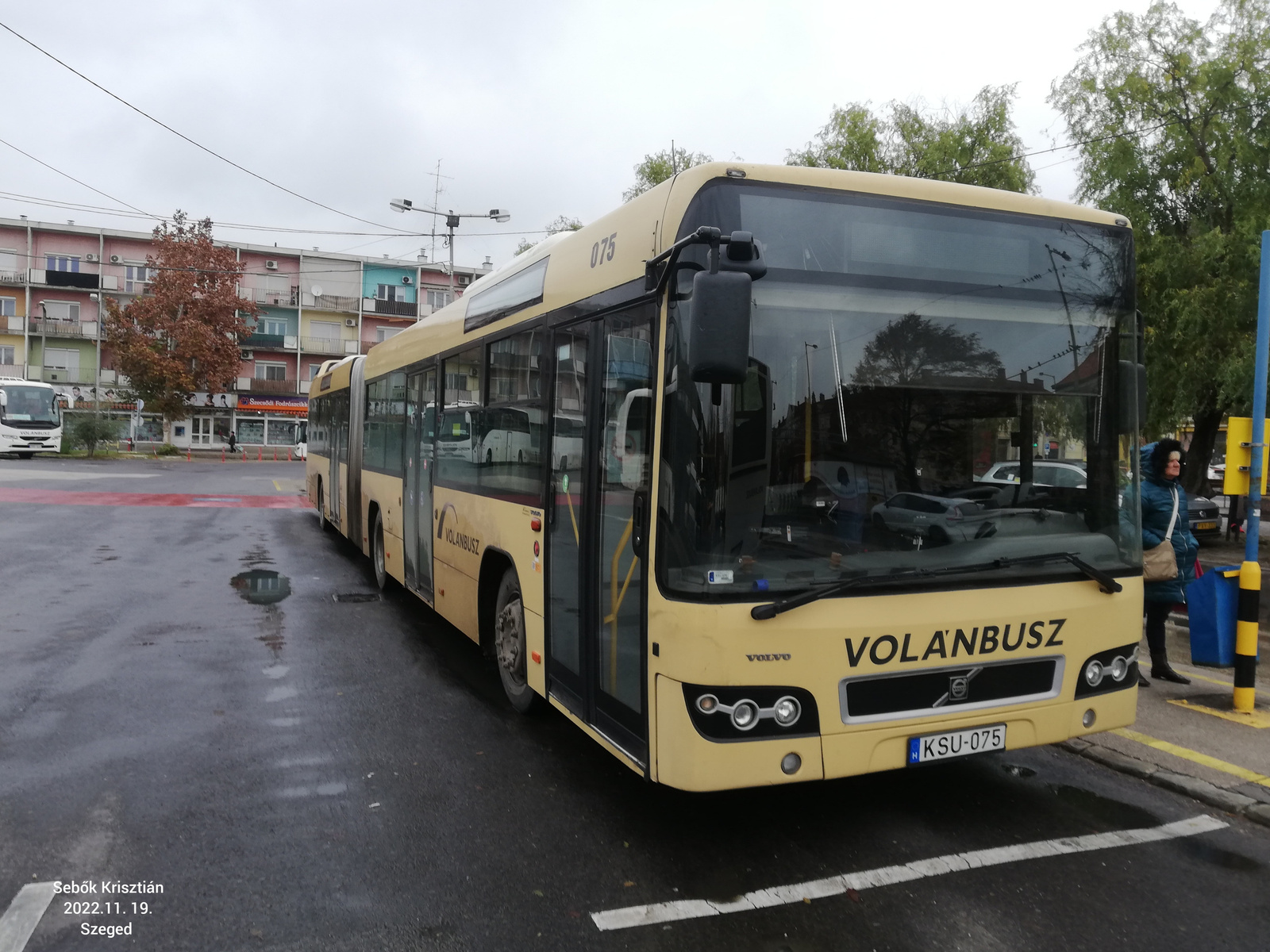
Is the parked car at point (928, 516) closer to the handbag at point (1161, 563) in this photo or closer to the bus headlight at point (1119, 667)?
the bus headlight at point (1119, 667)

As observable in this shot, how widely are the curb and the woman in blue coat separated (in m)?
1.68

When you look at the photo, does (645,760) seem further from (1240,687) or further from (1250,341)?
(1250,341)

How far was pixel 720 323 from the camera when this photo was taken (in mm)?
3598

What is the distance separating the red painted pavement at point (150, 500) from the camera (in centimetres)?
2100

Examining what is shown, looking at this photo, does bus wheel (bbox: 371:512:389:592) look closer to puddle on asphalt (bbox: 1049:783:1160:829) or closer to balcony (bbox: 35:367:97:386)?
puddle on asphalt (bbox: 1049:783:1160:829)

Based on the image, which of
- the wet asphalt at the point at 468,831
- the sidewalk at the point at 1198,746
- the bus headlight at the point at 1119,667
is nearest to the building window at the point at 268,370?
the wet asphalt at the point at 468,831

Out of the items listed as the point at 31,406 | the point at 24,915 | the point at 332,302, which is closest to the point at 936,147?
the point at 24,915

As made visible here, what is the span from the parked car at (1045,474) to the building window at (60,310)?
66.9m

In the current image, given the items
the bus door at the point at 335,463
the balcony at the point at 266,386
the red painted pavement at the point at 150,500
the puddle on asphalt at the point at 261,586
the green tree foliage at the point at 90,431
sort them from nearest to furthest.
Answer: the puddle on asphalt at the point at 261,586
the bus door at the point at 335,463
the red painted pavement at the point at 150,500
the green tree foliage at the point at 90,431
the balcony at the point at 266,386

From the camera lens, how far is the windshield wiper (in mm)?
3824

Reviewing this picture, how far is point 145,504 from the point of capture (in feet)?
68.9

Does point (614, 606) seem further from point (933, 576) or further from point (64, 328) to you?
point (64, 328)

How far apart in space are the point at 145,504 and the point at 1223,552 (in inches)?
830

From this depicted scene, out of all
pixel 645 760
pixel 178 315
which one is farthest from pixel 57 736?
pixel 178 315
